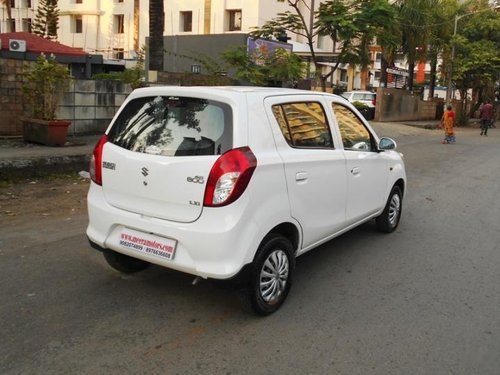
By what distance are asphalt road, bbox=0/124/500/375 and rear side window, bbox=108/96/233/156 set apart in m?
1.25

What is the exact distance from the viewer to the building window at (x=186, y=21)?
42.5m

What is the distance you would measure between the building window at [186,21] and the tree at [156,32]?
97.3 ft

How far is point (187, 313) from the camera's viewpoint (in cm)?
403

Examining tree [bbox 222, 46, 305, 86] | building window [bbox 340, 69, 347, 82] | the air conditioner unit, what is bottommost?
tree [bbox 222, 46, 305, 86]

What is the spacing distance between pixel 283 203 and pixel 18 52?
15051 millimetres

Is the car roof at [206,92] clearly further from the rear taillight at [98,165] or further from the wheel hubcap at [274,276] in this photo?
the wheel hubcap at [274,276]

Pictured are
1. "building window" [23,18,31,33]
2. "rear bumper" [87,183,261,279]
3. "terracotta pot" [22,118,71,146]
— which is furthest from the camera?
"building window" [23,18,31,33]

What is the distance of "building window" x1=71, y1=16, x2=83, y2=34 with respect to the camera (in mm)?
48044

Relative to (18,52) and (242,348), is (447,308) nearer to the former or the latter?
(242,348)

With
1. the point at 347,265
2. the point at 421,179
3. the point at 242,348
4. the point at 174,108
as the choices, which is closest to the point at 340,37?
the point at 421,179

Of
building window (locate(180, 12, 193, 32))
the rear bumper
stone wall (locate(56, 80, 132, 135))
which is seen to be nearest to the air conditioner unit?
stone wall (locate(56, 80, 132, 135))

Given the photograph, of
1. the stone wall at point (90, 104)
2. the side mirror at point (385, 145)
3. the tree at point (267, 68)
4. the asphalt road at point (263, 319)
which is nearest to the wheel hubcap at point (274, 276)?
the asphalt road at point (263, 319)

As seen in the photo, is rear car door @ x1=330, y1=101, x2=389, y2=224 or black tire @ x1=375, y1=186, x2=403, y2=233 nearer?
rear car door @ x1=330, y1=101, x2=389, y2=224

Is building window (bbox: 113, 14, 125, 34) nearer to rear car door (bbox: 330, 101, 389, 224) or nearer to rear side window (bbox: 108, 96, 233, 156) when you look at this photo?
rear car door (bbox: 330, 101, 389, 224)
